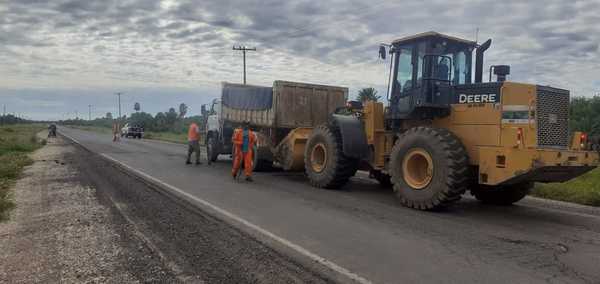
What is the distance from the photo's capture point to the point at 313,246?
5.92 m

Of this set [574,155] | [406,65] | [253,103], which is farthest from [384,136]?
[253,103]

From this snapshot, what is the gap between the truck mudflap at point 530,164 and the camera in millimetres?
7473

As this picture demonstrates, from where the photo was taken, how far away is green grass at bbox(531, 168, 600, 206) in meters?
10.1

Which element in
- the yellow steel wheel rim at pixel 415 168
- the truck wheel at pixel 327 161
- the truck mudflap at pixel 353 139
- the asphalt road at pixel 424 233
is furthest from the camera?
the truck wheel at pixel 327 161

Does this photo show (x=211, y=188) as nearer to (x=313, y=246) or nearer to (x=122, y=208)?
(x=122, y=208)

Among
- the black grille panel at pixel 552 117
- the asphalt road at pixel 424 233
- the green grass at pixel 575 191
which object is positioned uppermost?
the black grille panel at pixel 552 117

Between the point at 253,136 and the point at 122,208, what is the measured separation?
529 cm

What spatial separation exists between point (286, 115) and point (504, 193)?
21.1ft

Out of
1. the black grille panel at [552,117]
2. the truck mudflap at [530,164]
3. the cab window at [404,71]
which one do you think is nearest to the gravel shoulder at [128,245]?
the truck mudflap at [530,164]

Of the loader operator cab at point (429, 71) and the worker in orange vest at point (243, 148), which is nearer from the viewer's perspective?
the loader operator cab at point (429, 71)

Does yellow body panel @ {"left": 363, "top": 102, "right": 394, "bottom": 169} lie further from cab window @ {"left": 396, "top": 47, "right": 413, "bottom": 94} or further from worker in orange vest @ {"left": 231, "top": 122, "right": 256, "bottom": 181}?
worker in orange vest @ {"left": 231, "top": 122, "right": 256, "bottom": 181}

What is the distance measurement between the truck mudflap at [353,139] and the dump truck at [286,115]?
104 inches

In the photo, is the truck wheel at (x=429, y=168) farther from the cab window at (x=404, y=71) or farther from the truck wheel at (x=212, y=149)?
the truck wheel at (x=212, y=149)

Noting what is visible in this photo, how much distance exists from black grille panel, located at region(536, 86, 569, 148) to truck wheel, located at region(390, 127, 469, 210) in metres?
1.22
